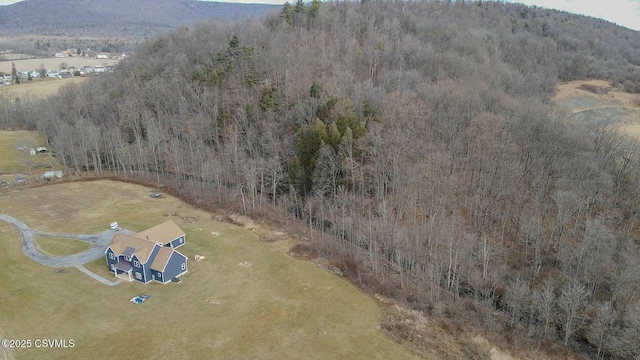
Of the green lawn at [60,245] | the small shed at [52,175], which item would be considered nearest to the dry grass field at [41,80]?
the small shed at [52,175]

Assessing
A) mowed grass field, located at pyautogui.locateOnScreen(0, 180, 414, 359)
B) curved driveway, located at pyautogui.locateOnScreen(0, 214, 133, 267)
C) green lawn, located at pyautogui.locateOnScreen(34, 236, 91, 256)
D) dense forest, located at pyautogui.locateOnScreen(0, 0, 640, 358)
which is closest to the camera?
mowed grass field, located at pyautogui.locateOnScreen(0, 180, 414, 359)

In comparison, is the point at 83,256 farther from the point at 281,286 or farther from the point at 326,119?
the point at 326,119

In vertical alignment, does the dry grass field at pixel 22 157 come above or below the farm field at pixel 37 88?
below

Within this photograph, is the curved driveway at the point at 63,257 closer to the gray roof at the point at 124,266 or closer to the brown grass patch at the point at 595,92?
the gray roof at the point at 124,266

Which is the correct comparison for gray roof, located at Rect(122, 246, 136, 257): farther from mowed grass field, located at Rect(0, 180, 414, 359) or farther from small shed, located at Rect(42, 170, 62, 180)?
small shed, located at Rect(42, 170, 62, 180)

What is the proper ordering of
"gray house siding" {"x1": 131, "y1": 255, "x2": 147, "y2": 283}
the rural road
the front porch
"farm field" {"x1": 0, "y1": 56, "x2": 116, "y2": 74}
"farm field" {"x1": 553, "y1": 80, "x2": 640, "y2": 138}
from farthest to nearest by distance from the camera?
"farm field" {"x1": 0, "y1": 56, "x2": 116, "y2": 74}
"farm field" {"x1": 553, "y1": 80, "x2": 640, "y2": 138}
the rural road
the front porch
"gray house siding" {"x1": 131, "y1": 255, "x2": 147, "y2": 283}

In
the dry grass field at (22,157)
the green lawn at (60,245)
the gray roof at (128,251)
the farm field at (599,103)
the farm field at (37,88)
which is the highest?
the farm field at (599,103)

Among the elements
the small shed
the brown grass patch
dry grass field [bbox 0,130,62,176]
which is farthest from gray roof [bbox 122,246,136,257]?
the brown grass patch

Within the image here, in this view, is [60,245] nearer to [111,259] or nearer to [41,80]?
[111,259]
